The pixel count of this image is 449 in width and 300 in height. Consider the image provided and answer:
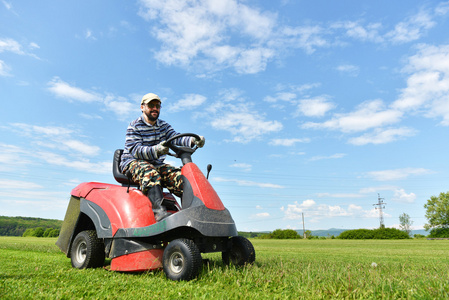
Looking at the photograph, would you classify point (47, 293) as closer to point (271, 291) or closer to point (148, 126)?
point (271, 291)

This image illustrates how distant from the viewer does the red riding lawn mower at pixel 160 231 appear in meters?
3.22

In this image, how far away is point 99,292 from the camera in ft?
9.05

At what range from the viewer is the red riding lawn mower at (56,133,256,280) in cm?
322

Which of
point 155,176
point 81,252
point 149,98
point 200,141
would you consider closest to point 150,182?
point 155,176

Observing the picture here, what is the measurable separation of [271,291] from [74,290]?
1.79 meters

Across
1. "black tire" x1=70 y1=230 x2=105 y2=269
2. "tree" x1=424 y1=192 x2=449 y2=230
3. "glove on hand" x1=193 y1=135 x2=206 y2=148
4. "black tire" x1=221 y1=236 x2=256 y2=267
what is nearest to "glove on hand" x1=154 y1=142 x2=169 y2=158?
"glove on hand" x1=193 y1=135 x2=206 y2=148

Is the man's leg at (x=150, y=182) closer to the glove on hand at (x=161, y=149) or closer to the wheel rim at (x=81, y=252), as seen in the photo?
the glove on hand at (x=161, y=149)

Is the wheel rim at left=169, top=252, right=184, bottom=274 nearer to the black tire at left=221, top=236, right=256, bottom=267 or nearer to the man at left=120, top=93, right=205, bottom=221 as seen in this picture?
the man at left=120, top=93, right=205, bottom=221

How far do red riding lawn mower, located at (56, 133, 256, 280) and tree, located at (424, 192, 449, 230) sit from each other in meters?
76.5

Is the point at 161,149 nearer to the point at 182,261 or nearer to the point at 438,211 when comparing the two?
the point at 182,261

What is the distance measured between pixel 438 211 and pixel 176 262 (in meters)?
79.1

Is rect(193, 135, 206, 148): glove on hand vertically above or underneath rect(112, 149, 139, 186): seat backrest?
above

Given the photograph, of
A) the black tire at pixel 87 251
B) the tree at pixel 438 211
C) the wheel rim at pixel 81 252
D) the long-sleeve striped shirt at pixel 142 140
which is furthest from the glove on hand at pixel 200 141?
the tree at pixel 438 211

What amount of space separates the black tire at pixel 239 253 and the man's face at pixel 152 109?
80.7 inches
